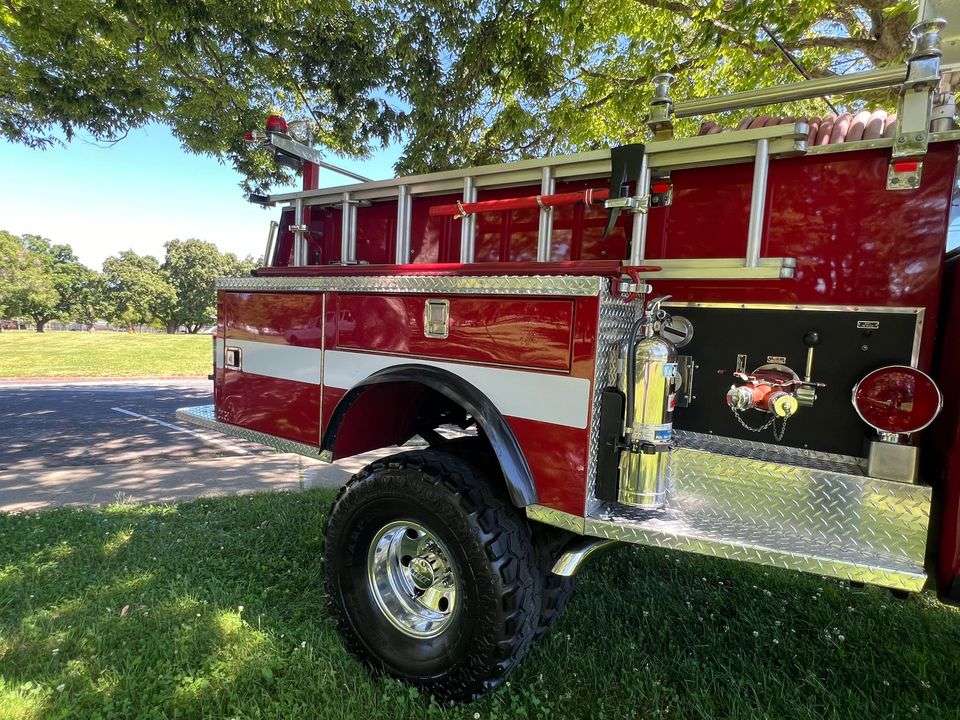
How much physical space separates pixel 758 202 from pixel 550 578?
161 cm

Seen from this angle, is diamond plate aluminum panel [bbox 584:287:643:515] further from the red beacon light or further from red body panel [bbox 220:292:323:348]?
the red beacon light

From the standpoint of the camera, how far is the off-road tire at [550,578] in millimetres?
2270

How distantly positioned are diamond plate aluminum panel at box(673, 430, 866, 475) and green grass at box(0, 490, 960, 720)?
3.21 feet

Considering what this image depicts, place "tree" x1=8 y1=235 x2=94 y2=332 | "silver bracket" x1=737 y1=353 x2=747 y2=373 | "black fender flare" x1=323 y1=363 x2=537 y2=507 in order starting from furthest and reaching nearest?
"tree" x1=8 y1=235 x2=94 y2=332, "silver bracket" x1=737 y1=353 x2=747 y2=373, "black fender flare" x1=323 y1=363 x2=537 y2=507

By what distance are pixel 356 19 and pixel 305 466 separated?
4746 millimetres

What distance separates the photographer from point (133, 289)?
57.2m

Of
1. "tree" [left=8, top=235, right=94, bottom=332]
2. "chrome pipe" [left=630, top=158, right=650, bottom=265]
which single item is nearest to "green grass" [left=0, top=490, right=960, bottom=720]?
"chrome pipe" [left=630, top=158, right=650, bottom=265]

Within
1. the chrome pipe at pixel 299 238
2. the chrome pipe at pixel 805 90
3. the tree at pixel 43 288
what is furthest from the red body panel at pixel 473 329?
the tree at pixel 43 288

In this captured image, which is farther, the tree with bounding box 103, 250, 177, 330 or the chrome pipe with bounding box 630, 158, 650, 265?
the tree with bounding box 103, 250, 177, 330

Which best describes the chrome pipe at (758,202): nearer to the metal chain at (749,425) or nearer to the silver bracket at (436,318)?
the metal chain at (749,425)

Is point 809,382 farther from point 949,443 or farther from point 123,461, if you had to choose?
point 123,461

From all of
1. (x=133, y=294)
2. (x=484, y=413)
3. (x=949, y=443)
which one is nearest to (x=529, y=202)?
(x=484, y=413)

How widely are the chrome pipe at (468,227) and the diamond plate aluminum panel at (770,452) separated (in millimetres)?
1201

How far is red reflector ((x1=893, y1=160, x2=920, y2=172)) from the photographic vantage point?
1868mm
